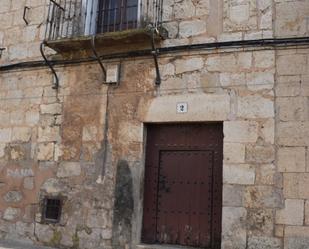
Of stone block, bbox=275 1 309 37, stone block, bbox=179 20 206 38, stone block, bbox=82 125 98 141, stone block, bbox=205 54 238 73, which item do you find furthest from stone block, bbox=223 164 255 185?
stone block, bbox=82 125 98 141

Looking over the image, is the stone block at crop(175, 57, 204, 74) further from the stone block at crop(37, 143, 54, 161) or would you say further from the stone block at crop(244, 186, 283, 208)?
the stone block at crop(37, 143, 54, 161)

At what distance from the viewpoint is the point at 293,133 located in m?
4.49

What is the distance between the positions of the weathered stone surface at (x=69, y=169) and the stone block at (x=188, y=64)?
1.74 metres

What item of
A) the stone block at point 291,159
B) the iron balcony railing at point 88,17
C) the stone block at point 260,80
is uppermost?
the iron balcony railing at point 88,17

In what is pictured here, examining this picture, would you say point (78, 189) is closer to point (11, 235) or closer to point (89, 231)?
point (89, 231)

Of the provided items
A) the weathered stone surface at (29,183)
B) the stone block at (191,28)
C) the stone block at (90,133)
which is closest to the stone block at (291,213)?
the stone block at (191,28)

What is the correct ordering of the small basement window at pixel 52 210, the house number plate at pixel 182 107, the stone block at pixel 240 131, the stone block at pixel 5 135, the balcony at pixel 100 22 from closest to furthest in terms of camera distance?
the stone block at pixel 240 131 → the house number plate at pixel 182 107 → the balcony at pixel 100 22 → the small basement window at pixel 52 210 → the stone block at pixel 5 135

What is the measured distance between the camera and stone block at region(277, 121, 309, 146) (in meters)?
4.45

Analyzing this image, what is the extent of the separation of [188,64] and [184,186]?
4.65 ft

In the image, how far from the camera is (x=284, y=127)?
4.54 meters

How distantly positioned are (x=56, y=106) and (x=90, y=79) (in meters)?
0.60

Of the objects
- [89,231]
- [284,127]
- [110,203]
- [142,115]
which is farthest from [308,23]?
[89,231]

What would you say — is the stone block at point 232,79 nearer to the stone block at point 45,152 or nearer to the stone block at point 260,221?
the stone block at point 260,221

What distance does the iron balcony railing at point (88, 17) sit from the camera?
5684 mm
